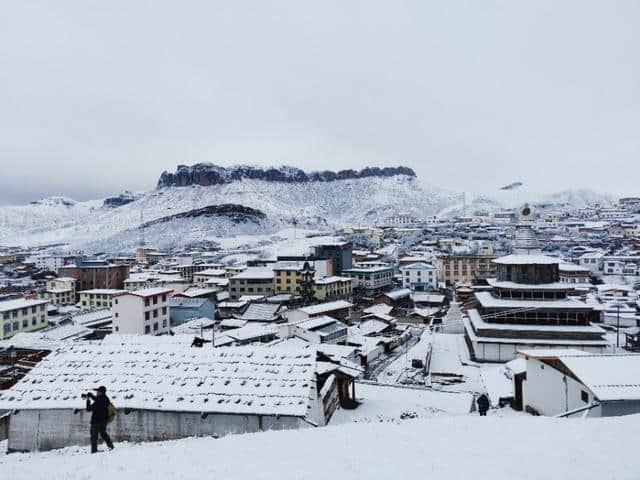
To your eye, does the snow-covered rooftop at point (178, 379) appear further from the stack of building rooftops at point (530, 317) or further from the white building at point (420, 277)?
the white building at point (420, 277)

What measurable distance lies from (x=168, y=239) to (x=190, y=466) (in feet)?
578

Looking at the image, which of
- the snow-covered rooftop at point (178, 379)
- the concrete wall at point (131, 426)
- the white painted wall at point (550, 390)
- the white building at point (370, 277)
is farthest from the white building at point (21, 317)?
the white painted wall at point (550, 390)

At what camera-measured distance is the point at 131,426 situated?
632 inches

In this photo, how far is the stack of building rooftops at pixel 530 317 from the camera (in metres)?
34.1

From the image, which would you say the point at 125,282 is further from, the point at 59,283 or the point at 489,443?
the point at 489,443

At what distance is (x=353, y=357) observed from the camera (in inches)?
1485

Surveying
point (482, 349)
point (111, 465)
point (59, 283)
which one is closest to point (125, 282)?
point (59, 283)

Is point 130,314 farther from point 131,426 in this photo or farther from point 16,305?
point 131,426

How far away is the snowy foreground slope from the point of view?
8594 mm

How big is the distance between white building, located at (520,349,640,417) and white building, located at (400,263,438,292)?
199 ft

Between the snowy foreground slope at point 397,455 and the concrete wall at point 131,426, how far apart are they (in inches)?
139

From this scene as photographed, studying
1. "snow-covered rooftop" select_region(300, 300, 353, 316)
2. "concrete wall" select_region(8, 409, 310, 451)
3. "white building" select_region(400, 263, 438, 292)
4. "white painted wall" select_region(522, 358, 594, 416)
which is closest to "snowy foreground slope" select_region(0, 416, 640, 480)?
"concrete wall" select_region(8, 409, 310, 451)

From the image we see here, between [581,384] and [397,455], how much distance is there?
10299 mm

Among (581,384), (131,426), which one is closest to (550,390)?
(581,384)
